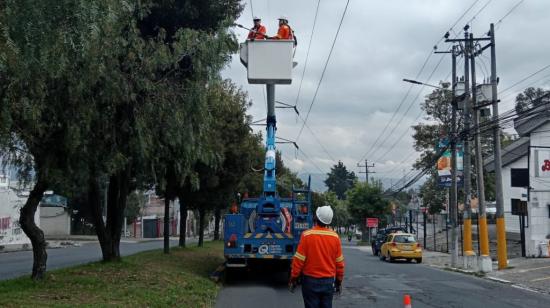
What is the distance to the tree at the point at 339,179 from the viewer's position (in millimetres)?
143500

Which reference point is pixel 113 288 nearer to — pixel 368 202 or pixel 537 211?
pixel 537 211

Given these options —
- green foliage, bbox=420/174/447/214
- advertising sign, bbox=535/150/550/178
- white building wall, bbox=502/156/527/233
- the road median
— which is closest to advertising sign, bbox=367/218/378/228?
green foliage, bbox=420/174/447/214

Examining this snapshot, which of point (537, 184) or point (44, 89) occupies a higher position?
point (44, 89)

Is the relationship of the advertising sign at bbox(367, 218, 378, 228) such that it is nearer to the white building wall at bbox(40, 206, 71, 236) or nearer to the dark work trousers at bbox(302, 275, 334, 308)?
the white building wall at bbox(40, 206, 71, 236)

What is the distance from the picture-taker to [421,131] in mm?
51844

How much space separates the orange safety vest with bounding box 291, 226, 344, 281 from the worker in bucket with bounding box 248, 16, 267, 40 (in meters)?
9.26

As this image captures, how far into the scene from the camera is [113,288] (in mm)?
12820

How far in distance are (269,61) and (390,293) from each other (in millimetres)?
6773

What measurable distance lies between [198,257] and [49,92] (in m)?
15.8

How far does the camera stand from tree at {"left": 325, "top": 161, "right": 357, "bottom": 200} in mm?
143500

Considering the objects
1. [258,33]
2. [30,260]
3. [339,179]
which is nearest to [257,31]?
[258,33]

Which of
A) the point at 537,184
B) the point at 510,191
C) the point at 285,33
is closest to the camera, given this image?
the point at 285,33

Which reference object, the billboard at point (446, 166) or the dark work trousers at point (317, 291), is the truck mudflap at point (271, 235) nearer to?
the dark work trousers at point (317, 291)

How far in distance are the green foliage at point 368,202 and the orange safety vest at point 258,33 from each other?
5279 cm
